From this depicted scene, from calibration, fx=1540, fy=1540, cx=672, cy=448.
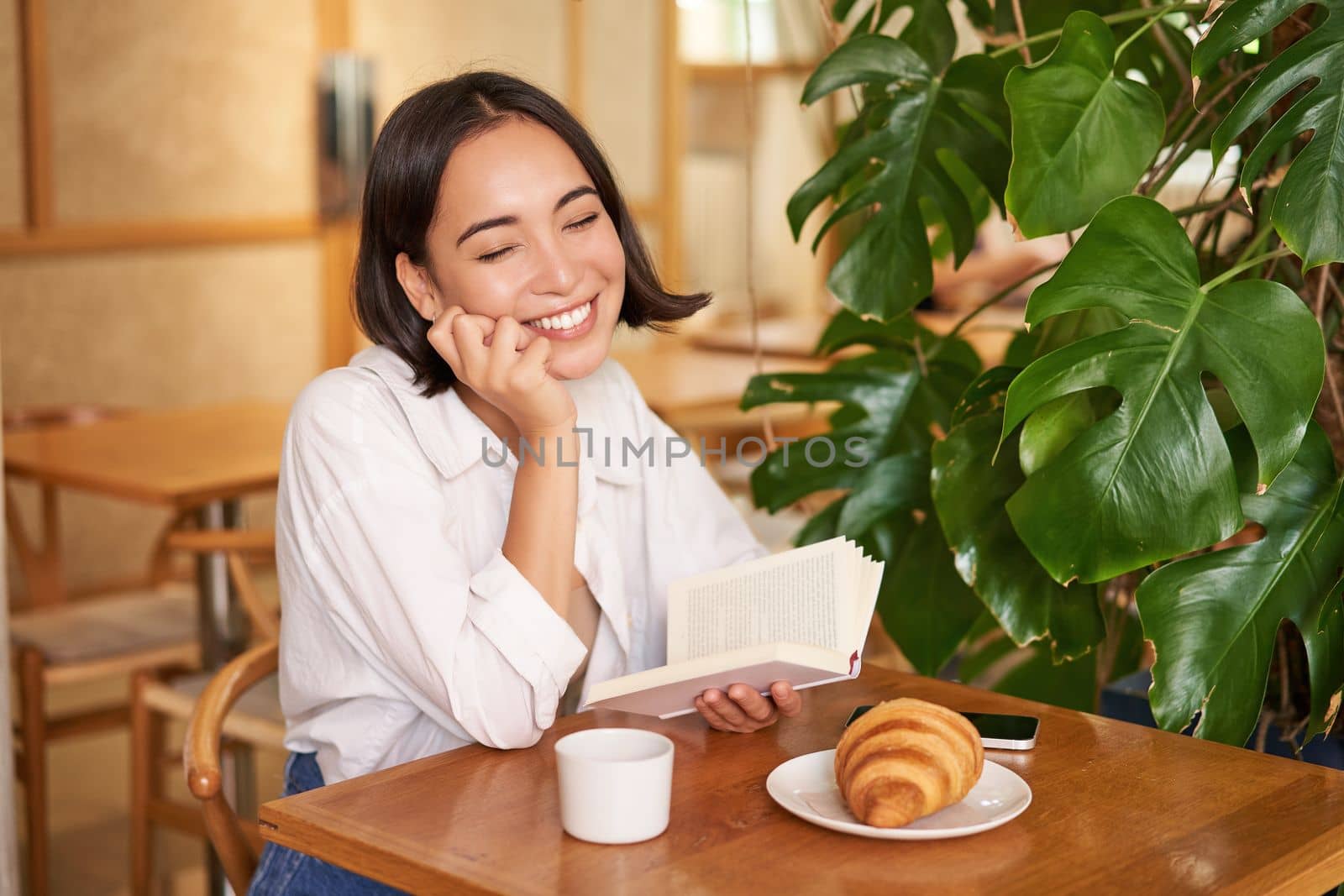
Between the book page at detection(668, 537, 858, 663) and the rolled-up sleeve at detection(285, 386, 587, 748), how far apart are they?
129 millimetres

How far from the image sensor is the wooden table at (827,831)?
1.04 meters

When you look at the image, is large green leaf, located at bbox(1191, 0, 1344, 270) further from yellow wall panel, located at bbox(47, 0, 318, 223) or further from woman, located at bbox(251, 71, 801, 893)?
yellow wall panel, located at bbox(47, 0, 318, 223)

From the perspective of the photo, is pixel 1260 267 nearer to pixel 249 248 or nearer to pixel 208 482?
pixel 208 482

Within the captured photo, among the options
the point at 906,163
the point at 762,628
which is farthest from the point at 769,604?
the point at 906,163

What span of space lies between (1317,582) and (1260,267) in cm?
43

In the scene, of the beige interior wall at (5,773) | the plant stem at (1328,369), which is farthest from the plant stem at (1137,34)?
the beige interior wall at (5,773)

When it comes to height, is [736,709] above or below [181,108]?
A: below

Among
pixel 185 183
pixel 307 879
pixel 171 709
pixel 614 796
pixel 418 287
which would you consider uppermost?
pixel 185 183

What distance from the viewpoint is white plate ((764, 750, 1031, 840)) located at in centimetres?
109

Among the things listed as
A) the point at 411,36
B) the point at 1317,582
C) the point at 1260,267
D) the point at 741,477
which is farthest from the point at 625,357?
the point at 1317,582

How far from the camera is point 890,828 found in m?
1.09

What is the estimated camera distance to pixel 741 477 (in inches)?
151

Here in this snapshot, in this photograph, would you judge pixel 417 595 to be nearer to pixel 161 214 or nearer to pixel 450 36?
pixel 161 214

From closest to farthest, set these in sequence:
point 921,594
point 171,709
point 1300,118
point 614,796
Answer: point 614,796 → point 1300,118 → point 921,594 → point 171,709
